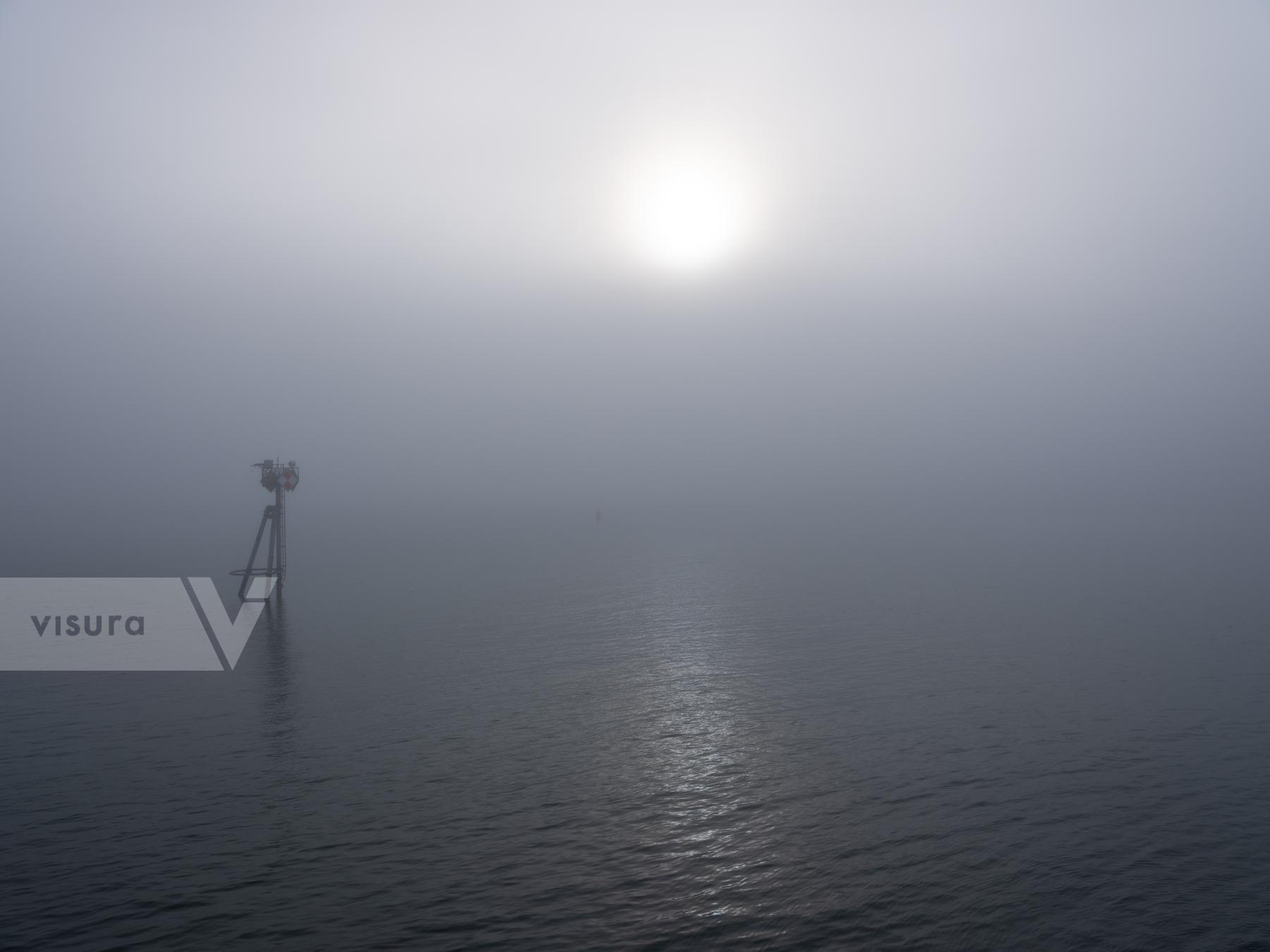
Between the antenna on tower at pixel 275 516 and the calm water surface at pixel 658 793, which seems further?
the antenna on tower at pixel 275 516

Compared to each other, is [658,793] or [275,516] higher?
[275,516]

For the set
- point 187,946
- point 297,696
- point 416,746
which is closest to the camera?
point 187,946

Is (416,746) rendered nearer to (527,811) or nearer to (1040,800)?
(527,811)

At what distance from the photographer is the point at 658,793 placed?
2127 inches

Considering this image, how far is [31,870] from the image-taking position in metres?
43.1

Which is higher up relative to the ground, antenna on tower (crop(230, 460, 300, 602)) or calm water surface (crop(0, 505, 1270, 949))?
Result: antenna on tower (crop(230, 460, 300, 602))

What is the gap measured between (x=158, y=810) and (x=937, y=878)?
156 ft

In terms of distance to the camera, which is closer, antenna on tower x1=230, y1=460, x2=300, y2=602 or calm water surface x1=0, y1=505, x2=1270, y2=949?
calm water surface x1=0, y1=505, x2=1270, y2=949

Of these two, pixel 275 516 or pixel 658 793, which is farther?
pixel 275 516

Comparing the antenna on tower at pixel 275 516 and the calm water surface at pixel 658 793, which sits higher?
the antenna on tower at pixel 275 516

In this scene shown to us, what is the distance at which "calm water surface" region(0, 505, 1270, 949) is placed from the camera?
1506 inches

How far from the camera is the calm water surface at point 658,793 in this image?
38250mm

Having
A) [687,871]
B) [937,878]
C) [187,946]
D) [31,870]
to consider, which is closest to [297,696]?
[31,870]

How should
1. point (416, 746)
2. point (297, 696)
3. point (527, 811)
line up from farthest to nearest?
1. point (297, 696)
2. point (416, 746)
3. point (527, 811)
